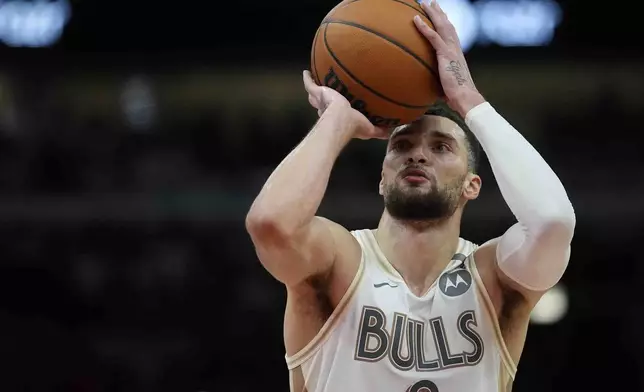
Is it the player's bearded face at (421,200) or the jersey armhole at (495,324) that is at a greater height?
the player's bearded face at (421,200)

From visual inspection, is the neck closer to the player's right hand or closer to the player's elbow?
the player's right hand

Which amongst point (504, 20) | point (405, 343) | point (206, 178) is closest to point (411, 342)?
point (405, 343)

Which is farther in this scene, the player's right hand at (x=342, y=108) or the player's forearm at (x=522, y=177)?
the player's right hand at (x=342, y=108)

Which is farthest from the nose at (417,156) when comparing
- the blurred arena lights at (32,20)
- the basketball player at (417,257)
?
the blurred arena lights at (32,20)

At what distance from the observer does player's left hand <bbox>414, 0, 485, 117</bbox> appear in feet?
10.6

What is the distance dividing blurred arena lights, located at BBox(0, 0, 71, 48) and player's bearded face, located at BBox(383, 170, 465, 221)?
696 centimetres

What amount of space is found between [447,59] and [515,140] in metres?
0.36

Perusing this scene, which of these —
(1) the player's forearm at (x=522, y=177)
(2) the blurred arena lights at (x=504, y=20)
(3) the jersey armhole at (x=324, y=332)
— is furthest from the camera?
(2) the blurred arena lights at (x=504, y=20)

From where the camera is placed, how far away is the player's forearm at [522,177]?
9.96ft

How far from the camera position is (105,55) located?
9867 mm

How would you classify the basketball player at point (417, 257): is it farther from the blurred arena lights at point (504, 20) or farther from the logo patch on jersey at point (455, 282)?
the blurred arena lights at point (504, 20)

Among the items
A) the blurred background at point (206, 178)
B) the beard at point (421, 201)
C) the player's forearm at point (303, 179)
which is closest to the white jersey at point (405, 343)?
the beard at point (421, 201)

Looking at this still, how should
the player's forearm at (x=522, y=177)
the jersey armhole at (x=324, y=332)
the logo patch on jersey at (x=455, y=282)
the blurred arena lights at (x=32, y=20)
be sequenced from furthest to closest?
the blurred arena lights at (x=32, y=20)
the logo patch on jersey at (x=455, y=282)
the jersey armhole at (x=324, y=332)
the player's forearm at (x=522, y=177)

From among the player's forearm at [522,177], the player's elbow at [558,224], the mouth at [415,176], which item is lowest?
the mouth at [415,176]
